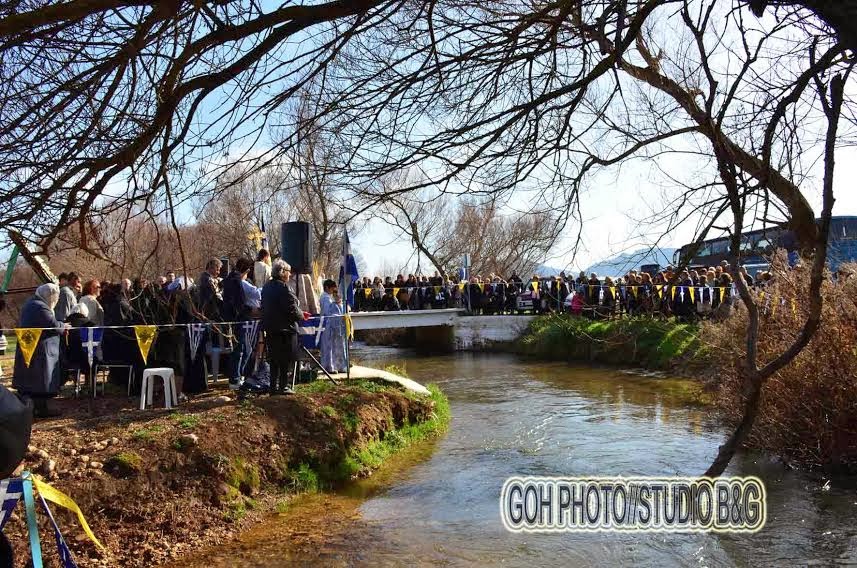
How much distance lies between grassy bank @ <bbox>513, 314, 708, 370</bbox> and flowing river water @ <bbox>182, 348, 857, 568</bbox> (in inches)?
139

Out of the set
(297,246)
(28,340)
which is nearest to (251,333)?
(297,246)

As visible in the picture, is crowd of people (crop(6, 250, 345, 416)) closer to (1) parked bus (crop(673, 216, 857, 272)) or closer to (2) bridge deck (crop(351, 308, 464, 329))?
(1) parked bus (crop(673, 216, 857, 272))

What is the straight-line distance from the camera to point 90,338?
373 inches

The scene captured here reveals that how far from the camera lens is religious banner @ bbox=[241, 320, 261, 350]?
34.0 feet

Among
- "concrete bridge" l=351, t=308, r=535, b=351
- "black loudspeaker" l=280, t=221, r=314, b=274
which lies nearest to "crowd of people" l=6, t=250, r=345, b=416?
"black loudspeaker" l=280, t=221, r=314, b=274

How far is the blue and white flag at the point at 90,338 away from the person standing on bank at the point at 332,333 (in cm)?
362

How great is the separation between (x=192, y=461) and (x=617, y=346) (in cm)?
1363

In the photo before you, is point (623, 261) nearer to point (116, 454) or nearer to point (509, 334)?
point (116, 454)

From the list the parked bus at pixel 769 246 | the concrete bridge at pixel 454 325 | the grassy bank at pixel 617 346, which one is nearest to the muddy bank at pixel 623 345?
the grassy bank at pixel 617 346

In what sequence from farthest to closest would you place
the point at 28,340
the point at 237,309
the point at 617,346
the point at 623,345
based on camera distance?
the point at 623,345, the point at 617,346, the point at 237,309, the point at 28,340

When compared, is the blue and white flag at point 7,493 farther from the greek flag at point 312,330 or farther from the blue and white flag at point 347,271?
the blue and white flag at point 347,271

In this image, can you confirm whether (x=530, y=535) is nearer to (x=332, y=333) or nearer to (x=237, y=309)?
(x=237, y=309)

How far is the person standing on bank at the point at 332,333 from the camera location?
12305 millimetres

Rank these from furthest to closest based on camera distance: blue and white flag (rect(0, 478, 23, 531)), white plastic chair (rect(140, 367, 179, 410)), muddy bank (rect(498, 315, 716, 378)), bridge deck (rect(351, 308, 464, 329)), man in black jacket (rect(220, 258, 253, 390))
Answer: bridge deck (rect(351, 308, 464, 329)), muddy bank (rect(498, 315, 716, 378)), man in black jacket (rect(220, 258, 253, 390)), white plastic chair (rect(140, 367, 179, 410)), blue and white flag (rect(0, 478, 23, 531))
